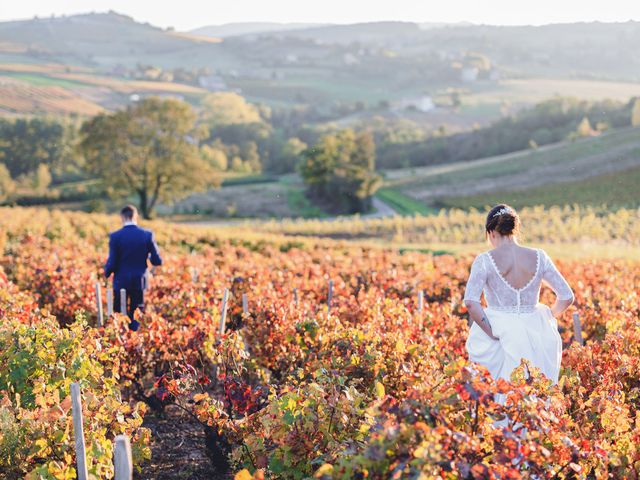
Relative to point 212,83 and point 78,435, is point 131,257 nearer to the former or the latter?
point 78,435

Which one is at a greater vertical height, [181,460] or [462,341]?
[462,341]

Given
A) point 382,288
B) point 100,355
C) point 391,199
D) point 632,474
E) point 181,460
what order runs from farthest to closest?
point 391,199, point 382,288, point 181,460, point 100,355, point 632,474

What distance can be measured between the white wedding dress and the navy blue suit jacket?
16.8ft

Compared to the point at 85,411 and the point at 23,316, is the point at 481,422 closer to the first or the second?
the point at 85,411

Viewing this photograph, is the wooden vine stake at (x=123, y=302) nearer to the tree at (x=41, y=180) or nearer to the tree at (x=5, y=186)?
the tree at (x=5, y=186)

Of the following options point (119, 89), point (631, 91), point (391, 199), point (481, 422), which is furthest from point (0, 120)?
A: point (631, 91)

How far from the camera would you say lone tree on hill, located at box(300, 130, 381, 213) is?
6419 centimetres

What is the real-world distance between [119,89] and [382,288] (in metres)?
154

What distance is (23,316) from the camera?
24.9ft

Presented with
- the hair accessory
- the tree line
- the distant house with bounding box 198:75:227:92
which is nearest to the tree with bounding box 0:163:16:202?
the tree line

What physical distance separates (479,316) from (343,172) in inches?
2322

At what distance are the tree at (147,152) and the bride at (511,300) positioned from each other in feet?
141

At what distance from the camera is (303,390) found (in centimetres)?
501

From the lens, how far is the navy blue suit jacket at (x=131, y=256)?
9.36 metres
